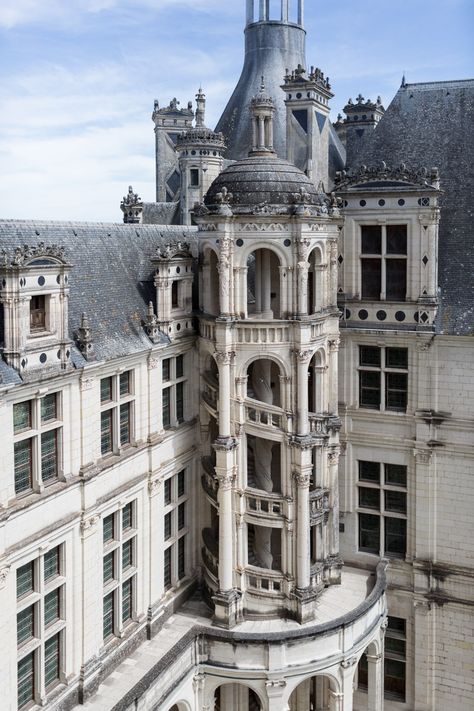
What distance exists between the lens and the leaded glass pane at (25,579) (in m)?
18.9

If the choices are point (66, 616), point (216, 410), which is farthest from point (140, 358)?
point (66, 616)

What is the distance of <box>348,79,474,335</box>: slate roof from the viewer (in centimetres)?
2828

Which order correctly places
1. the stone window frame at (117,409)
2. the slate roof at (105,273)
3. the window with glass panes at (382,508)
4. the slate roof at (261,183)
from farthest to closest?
the window with glass panes at (382,508), the slate roof at (261,183), the stone window frame at (117,409), the slate roof at (105,273)

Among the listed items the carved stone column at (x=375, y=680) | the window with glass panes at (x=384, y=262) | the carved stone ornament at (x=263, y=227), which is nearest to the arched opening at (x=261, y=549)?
the carved stone column at (x=375, y=680)

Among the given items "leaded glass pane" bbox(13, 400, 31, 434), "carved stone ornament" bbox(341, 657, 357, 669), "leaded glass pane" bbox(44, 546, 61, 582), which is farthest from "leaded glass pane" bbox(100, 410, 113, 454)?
"carved stone ornament" bbox(341, 657, 357, 669)

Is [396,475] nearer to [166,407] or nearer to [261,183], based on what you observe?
[166,407]

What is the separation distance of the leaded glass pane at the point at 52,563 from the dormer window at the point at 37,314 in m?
5.54

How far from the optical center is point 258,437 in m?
26.0

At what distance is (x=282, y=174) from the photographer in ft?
80.8

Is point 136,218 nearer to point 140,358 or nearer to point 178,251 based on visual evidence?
point 178,251

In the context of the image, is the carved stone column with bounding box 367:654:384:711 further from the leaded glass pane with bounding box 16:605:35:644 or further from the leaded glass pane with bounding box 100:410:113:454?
the leaded glass pane with bounding box 16:605:35:644

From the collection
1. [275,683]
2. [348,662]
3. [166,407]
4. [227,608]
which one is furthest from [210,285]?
[348,662]

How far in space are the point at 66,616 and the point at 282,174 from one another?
1400 centimetres

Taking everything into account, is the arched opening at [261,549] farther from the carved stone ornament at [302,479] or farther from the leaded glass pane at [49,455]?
the leaded glass pane at [49,455]
